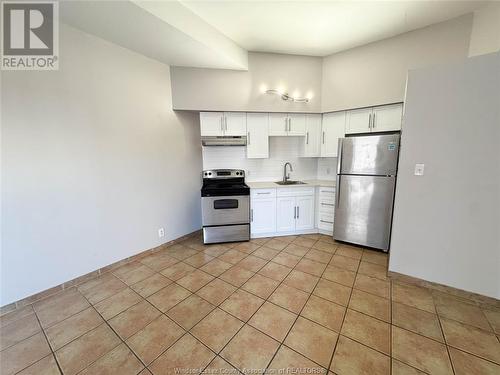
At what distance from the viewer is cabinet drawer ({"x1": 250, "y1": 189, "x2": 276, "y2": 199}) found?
3287mm

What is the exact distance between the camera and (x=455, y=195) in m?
1.91

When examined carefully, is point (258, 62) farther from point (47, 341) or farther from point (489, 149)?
point (47, 341)

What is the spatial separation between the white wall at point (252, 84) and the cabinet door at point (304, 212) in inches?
60.3

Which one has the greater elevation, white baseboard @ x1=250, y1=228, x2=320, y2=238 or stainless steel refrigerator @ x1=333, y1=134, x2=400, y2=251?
stainless steel refrigerator @ x1=333, y1=134, x2=400, y2=251

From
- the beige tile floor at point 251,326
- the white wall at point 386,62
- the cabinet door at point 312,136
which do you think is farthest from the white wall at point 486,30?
the beige tile floor at point 251,326

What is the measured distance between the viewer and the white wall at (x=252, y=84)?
10.1 feet

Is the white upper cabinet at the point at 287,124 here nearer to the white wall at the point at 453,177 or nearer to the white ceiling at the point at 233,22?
the white ceiling at the point at 233,22

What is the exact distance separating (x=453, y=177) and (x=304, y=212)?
193cm

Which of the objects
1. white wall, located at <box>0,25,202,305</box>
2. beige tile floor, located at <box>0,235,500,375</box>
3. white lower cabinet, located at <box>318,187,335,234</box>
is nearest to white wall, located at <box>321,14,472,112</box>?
white lower cabinet, located at <box>318,187,335,234</box>

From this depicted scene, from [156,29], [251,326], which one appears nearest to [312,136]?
[156,29]

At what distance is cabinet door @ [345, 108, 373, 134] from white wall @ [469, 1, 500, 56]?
1.16m
